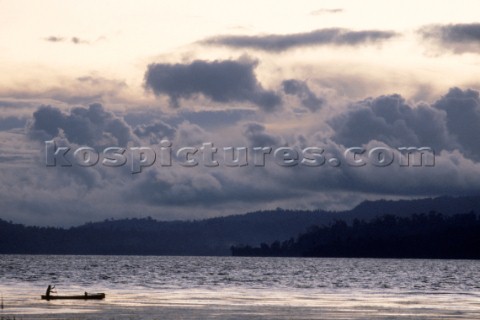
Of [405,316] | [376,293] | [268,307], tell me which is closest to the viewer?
[405,316]

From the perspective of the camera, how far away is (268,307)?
108062 millimetres

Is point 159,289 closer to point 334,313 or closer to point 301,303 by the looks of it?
point 301,303

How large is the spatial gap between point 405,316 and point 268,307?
1735 centimetres

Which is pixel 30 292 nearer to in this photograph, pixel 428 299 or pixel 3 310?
pixel 3 310

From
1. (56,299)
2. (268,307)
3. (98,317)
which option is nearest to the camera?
(98,317)

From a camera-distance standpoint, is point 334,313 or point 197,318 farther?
point 334,313

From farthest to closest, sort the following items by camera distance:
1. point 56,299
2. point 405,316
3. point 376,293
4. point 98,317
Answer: point 376,293 → point 56,299 → point 405,316 → point 98,317

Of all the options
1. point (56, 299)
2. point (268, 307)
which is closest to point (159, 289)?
point (56, 299)

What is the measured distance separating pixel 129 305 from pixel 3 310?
16.8 m

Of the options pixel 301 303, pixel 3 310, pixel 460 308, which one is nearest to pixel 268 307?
pixel 301 303

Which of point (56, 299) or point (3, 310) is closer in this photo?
point (3, 310)

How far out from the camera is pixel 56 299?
115750 mm

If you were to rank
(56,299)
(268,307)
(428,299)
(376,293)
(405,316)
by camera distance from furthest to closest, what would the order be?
1. (376,293)
2. (428,299)
3. (56,299)
4. (268,307)
5. (405,316)

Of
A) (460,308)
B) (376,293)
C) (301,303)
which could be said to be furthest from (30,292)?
(460,308)
